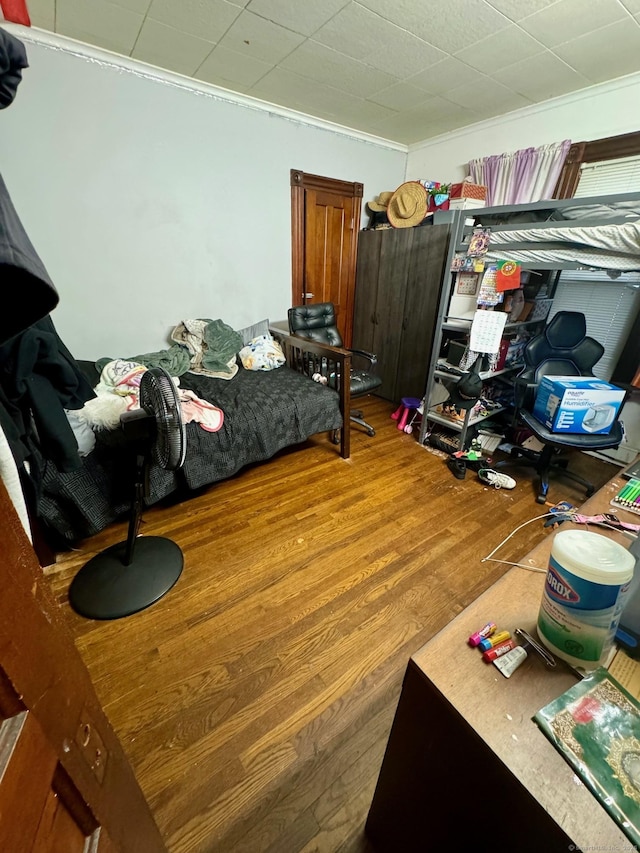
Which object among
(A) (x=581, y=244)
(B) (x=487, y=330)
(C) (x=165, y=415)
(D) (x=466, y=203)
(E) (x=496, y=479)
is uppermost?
(D) (x=466, y=203)

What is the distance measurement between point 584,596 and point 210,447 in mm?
1774

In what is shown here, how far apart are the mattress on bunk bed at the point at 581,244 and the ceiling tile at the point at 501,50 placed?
94 centimetres

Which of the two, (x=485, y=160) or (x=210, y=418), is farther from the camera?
(x=485, y=160)

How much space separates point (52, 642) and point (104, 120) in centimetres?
→ 313

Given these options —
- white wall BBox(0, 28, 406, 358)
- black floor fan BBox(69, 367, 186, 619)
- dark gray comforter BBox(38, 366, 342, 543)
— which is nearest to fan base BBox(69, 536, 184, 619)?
black floor fan BBox(69, 367, 186, 619)

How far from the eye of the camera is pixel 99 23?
73.3 inches

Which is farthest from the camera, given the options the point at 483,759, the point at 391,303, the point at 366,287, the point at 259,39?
the point at 366,287

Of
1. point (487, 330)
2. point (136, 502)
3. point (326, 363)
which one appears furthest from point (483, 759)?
point (326, 363)

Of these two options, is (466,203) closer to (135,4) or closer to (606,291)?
(606,291)

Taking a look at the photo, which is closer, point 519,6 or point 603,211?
point 519,6

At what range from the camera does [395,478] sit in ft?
7.76

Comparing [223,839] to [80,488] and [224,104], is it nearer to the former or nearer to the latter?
[80,488]

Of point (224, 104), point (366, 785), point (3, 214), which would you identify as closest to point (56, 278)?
point (224, 104)

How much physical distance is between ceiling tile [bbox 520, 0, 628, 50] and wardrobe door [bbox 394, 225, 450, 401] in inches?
41.9
